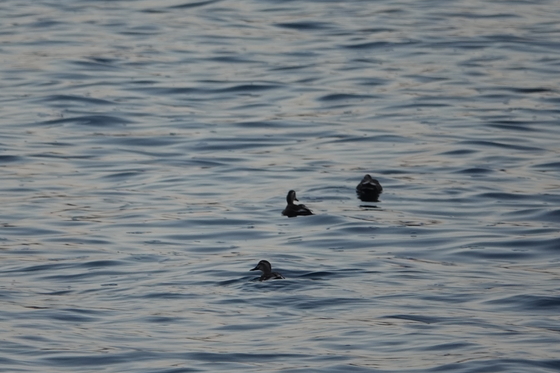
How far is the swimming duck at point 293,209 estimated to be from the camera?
1611 centimetres

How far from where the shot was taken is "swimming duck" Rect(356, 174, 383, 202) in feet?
56.0

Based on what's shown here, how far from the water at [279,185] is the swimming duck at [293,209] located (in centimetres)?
12

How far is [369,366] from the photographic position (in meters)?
10.5

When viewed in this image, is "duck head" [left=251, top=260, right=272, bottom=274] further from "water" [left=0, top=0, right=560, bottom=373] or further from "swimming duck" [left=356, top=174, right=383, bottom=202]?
"swimming duck" [left=356, top=174, right=383, bottom=202]

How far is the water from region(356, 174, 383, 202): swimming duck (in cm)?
18

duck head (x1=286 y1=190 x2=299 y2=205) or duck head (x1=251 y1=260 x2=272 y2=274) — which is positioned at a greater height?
duck head (x1=286 y1=190 x2=299 y2=205)

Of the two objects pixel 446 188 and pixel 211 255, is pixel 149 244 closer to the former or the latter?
pixel 211 255

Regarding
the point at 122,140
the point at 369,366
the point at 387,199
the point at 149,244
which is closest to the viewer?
the point at 369,366

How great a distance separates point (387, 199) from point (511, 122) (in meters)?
5.11

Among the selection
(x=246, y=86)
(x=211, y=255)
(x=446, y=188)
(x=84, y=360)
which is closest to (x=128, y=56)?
(x=246, y=86)

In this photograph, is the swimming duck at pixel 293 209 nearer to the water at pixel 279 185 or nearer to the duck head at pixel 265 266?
the water at pixel 279 185

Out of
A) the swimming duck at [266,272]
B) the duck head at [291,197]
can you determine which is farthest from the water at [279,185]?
the duck head at [291,197]

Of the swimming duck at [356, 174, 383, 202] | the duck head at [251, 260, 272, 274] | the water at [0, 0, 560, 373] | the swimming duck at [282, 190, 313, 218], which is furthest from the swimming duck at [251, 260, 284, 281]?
the swimming duck at [356, 174, 383, 202]

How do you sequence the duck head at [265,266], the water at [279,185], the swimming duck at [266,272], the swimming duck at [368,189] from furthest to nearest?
the swimming duck at [368,189], the duck head at [265,266], the swimming duck at [266,272], the water at [279,185]
